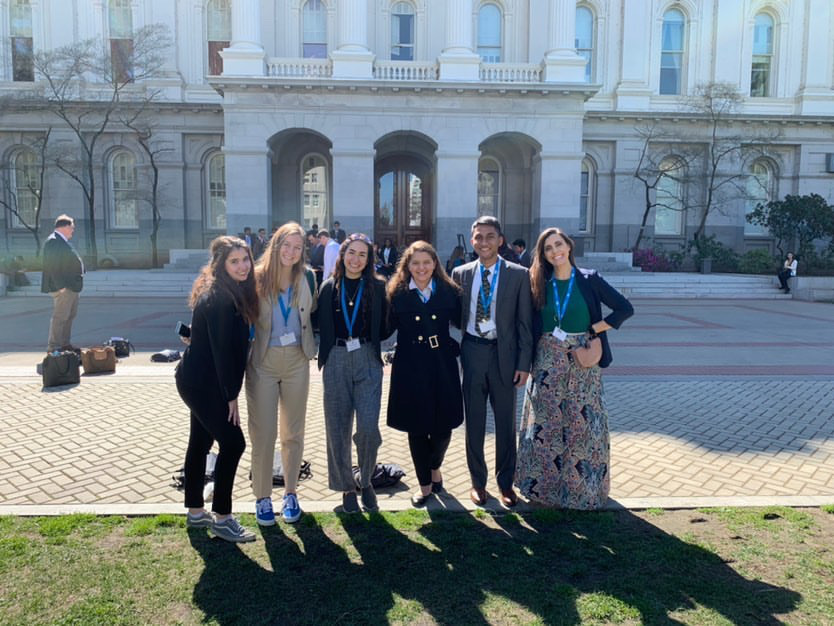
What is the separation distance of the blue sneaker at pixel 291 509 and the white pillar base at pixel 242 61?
2208cm

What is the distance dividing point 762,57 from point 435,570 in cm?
3599

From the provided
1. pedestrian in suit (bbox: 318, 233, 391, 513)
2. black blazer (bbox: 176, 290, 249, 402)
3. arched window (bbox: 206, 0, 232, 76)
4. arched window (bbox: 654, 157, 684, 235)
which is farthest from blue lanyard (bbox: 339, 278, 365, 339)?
arched window (bbox: 654, 157, 684, 235)

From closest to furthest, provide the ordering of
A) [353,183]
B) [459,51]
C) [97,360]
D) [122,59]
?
1. [97,360]
2. [459,51]
3. [353,183]
4. [122,59]

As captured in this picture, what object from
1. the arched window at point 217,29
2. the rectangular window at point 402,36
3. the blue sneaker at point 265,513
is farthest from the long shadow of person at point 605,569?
the arched window at point 217,29

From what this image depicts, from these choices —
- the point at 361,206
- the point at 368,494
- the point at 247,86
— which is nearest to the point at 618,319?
the point at 368,494

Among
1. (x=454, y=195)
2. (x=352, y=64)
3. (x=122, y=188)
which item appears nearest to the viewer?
(x=352, y=64)

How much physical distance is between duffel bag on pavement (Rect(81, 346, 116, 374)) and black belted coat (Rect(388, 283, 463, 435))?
611 cm

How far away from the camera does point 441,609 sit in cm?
323

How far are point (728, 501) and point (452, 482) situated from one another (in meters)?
2.13

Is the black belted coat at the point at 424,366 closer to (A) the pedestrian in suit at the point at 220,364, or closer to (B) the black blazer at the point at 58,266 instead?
(A) the pedestrian in suit at the point at 220,364

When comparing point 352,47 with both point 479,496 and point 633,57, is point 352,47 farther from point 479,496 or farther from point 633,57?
point 479,496

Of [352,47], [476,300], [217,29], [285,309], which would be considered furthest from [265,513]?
[217,29]

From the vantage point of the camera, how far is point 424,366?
444cm

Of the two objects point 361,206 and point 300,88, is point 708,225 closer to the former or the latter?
point 361,206
